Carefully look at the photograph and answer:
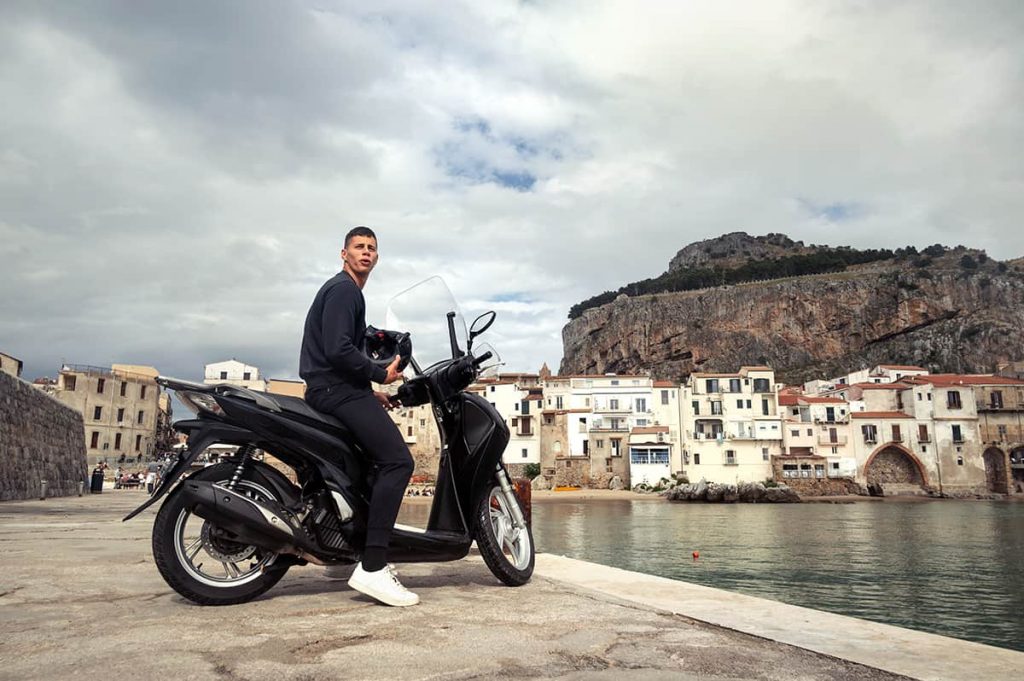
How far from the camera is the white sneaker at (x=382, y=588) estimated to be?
314 cm

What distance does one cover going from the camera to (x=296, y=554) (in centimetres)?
326

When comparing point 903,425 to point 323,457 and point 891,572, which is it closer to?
point 891,572

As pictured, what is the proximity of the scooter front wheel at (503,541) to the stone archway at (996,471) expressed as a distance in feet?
258

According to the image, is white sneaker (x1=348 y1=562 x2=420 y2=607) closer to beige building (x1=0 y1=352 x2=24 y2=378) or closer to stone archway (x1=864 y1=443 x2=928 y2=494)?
beige building (x1=0 y1=352 x2=24 y2=378)

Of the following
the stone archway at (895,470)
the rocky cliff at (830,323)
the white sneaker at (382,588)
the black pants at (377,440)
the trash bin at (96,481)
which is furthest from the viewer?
the rocky cliff at (830,323)

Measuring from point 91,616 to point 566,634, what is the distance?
202cm

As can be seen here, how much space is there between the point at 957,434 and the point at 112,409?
80113 mm

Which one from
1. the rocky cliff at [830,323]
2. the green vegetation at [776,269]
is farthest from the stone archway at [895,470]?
the green vegetation at [776,269]

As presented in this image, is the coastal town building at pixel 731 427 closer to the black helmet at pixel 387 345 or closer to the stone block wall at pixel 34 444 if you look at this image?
the stone block wall at pixel 34 444

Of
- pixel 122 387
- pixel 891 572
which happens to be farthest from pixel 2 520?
pixel 122 387

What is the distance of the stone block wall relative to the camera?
15656mm

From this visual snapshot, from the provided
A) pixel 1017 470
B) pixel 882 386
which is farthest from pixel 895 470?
pixel 1017 470

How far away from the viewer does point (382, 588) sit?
3.17 m

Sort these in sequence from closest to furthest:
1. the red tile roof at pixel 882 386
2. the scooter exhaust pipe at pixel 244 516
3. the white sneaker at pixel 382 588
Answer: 1. the scooter exhaust pipe at pixel 244 516
2. the white sneaker at pixel 382 588
3. the red tile roof at pixel 882 386
